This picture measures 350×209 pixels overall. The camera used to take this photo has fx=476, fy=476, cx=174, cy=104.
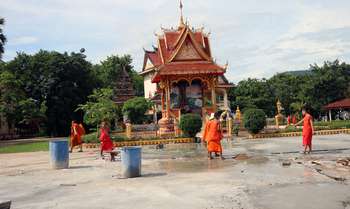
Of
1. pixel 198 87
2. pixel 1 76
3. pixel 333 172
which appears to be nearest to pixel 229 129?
pixel 198 87

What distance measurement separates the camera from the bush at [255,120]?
1133 inches

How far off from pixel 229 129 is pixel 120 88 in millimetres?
24036

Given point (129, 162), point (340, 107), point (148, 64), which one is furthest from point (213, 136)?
point (148, 64)

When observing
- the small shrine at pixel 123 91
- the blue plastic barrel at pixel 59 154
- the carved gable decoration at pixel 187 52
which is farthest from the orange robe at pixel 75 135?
the small shrine at pixel 123 91

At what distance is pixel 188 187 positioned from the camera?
9891 millimetres

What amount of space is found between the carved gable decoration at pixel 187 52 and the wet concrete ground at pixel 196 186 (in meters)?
24.8

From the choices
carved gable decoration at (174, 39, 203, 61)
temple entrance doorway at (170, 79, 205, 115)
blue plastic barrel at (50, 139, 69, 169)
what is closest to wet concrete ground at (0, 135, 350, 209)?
blue plastic barrel at (50, 139, 69, 169)

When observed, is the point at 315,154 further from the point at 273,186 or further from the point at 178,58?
the point at 178,58

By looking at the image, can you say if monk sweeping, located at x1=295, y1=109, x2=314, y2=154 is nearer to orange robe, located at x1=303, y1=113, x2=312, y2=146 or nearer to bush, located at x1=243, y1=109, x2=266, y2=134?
orange robe, located at x1=303, y1=113, x2=312, y2=146

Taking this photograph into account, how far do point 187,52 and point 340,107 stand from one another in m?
20.3

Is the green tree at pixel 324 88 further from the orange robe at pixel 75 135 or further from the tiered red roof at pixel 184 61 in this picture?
the orange robe at pixel 75 135

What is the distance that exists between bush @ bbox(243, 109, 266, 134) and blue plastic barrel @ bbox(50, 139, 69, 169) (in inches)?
605

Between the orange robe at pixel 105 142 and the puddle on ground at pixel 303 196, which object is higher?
the orange robe at pixel 105 142

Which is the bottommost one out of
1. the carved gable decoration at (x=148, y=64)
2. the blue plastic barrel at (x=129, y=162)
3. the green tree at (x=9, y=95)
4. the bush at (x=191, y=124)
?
the blue plastic barrel at (x=129, y=162)
